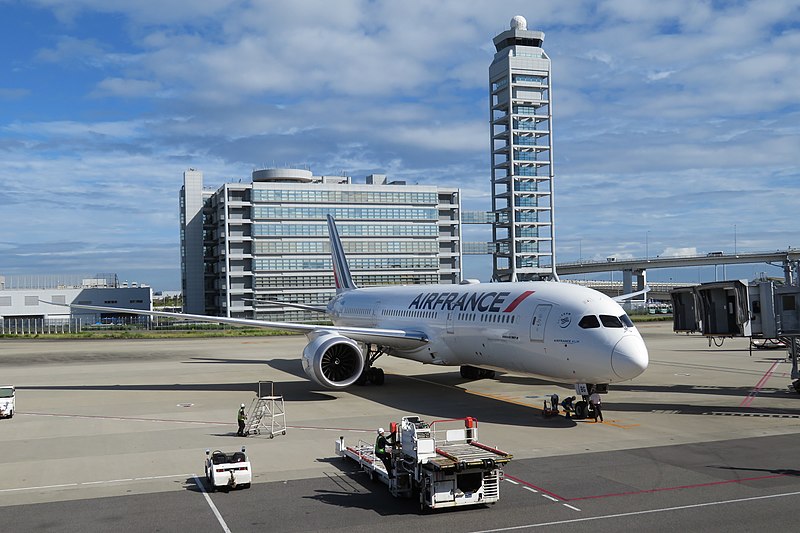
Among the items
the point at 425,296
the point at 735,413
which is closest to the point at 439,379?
the point at 425,296

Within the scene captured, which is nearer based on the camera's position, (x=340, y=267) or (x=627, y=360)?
(x=627, y=360)

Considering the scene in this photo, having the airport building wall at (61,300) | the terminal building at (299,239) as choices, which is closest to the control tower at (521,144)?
the terminal building at (299,239)

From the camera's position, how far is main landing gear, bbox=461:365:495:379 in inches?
1334

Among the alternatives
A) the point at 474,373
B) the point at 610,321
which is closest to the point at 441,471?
the point at 610,321

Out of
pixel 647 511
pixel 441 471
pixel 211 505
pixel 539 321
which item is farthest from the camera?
pixel 539 321

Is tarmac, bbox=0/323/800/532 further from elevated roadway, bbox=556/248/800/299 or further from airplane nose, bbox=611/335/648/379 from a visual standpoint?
elevated roadway, bbox=556/248/800/299

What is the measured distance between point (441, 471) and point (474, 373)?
20.2m

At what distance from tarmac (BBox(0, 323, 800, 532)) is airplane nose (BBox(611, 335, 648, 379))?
1.77 metres

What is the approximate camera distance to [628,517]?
43.8 feet

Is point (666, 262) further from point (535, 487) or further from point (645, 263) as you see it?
point (535, 487)

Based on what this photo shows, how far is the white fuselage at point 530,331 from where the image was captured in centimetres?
2161

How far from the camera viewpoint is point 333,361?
29.3 meters

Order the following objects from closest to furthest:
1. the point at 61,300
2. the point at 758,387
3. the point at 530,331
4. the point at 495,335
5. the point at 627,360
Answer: the point at 627,360 → the point at 530,331 → the point at 495,335 → the point at 758,387 → the point at 61,300

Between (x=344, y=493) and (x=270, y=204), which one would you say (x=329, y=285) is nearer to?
(x=270, y=204)
